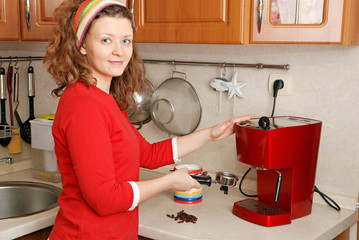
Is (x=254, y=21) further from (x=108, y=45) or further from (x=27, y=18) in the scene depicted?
(x=27, y=18)

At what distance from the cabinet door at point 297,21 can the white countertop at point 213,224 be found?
61cm

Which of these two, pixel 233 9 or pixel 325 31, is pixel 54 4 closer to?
pixel 233 9

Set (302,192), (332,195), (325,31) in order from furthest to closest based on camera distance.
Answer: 1. (332,195)
2. (302,192)
3. (325,31)

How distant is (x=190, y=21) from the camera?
163 cm

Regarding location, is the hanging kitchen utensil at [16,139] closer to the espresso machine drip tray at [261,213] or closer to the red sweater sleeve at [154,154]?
the red sweater sleeve at [154,154]

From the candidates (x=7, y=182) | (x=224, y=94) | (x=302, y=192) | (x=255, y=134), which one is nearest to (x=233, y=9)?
(x=255, y=134)

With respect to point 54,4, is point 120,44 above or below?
below

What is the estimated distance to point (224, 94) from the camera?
2000mm

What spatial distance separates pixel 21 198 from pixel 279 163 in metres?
1.19

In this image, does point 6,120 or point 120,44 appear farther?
point 6,120

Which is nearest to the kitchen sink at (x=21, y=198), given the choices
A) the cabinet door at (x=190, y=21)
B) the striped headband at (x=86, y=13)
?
the cabinet door at (x=190, y=21)

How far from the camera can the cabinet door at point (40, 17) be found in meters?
1.95

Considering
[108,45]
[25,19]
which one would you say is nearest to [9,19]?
[25,19]

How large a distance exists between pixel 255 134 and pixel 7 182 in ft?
3.92
